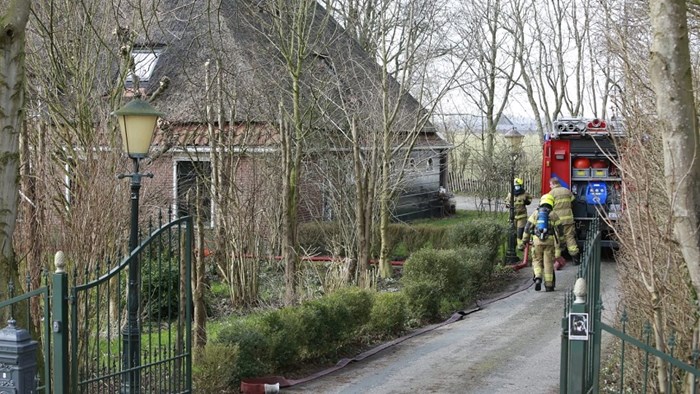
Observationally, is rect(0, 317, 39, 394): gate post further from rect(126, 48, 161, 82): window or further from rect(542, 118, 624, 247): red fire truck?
rect(542, 118, 624, 247): red fire truck

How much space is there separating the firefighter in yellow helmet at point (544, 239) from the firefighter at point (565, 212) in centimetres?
35

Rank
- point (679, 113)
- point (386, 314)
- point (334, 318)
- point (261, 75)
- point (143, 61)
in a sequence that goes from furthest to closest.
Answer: point (143, 61)
point (261, 75)
point (386, 314)
point (334, 318)
point (679, 113)

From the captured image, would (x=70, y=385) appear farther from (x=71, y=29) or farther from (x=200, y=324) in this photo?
(x=71, y=29)

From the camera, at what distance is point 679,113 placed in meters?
5.34

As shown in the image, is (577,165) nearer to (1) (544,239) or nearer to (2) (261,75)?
(1) (544,239)

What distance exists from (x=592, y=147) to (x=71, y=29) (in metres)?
10.0

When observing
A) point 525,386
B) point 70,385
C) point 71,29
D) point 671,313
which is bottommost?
point 525,386

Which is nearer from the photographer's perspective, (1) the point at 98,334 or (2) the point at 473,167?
(1) the point at 98,334

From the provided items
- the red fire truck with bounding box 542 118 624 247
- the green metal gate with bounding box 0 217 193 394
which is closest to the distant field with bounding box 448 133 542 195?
the red fire truck with bounding box 542 118 624 247

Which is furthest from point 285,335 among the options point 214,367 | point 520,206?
point 520,206

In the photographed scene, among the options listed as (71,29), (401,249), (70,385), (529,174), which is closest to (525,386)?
(70,385)

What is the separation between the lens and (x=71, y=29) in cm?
1527

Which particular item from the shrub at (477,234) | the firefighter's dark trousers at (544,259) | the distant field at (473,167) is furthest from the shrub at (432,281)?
the distant field at (473,167)

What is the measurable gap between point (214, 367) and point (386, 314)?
392 cm
